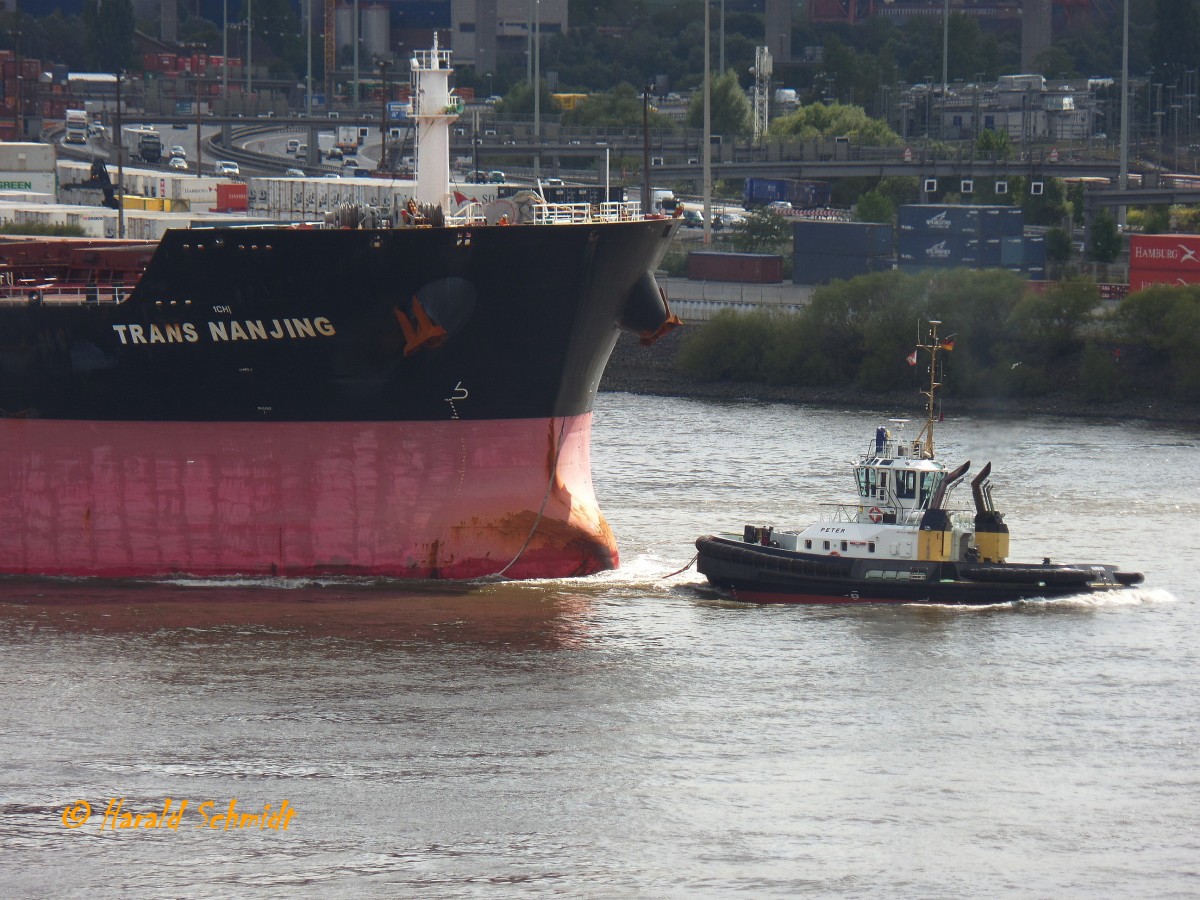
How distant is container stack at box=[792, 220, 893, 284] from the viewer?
60406mm

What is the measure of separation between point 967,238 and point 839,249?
4.01 meters

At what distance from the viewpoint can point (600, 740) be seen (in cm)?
2103

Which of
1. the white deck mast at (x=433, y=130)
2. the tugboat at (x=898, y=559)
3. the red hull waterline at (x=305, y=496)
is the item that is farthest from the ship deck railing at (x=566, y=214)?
the tugboat at (x=898, y=559)

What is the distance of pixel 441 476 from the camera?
2655 centimetres

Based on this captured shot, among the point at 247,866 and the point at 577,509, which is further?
the point at 577,509

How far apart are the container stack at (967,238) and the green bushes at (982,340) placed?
838 cm

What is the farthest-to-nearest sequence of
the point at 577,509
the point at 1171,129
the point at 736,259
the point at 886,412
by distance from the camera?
the point at 1171,129
the point at 736,259
the point at 886,412
the point at 577,509

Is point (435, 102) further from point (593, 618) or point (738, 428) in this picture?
point (738, 428)

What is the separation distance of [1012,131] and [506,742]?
278 feet

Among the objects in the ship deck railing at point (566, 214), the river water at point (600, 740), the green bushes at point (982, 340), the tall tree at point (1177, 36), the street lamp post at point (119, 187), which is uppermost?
the tall tree at point (1177, 36)

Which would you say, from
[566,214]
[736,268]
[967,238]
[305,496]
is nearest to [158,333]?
[305,496]

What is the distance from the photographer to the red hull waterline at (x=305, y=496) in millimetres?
26516

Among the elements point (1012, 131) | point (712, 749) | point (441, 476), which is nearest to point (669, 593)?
point (441, 476)

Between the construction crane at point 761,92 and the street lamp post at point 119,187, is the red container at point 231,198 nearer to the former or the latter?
the street lamp post at point 119,187
